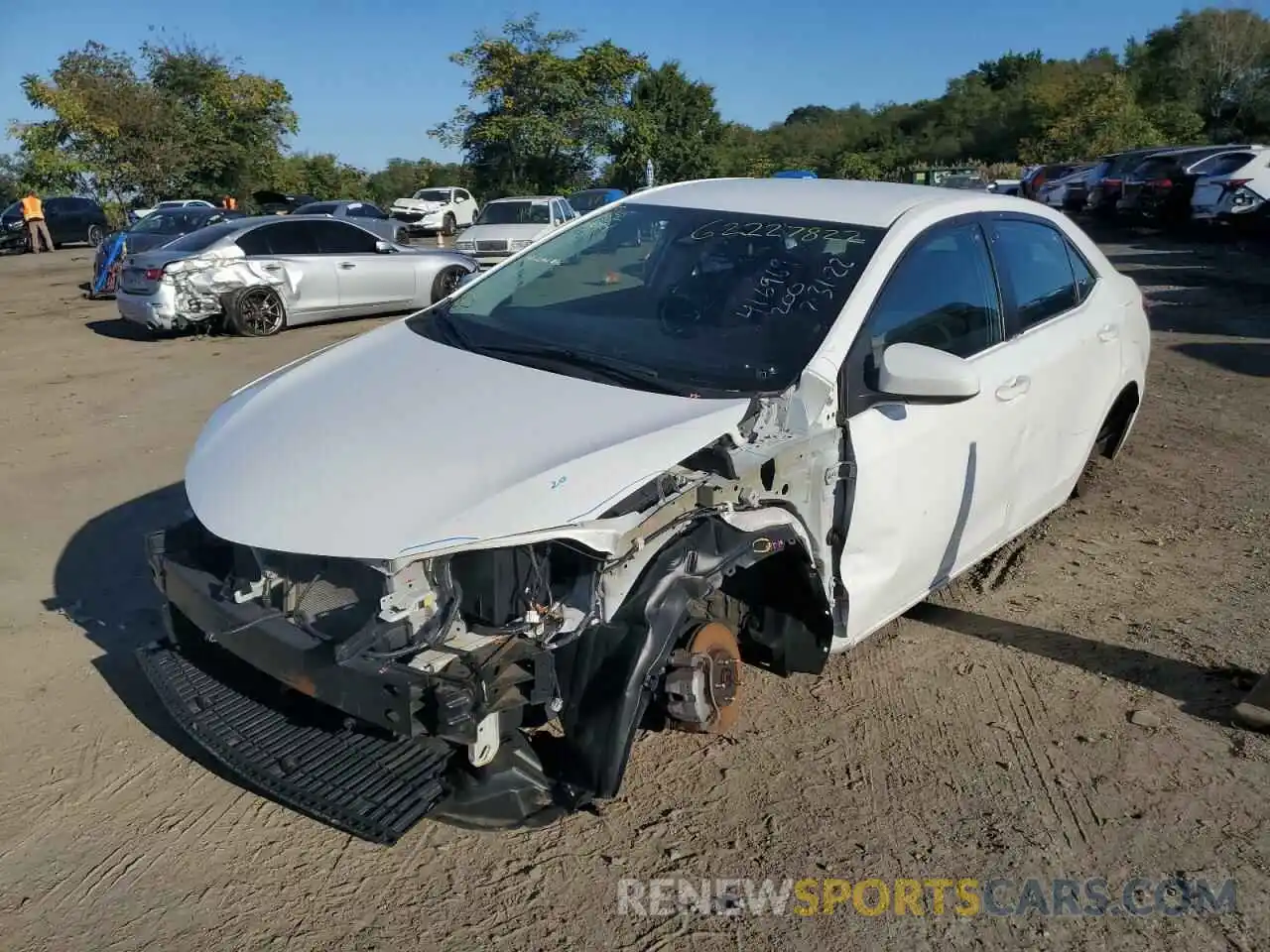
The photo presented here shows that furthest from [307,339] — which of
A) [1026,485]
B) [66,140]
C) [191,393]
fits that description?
[66,140]

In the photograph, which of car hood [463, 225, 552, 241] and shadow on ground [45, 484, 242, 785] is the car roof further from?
car hood [463, 225, 552, 241]

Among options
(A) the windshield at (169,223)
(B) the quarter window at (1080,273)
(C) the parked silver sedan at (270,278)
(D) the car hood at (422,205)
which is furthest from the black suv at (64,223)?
(B) the quarter window at (1080,273)

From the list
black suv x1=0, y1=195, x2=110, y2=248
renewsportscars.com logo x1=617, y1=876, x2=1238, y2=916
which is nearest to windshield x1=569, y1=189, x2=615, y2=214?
black suv x1=0, y1=195, x2=110, y2=248

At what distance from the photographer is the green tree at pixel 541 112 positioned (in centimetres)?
4094

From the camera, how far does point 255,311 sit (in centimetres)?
1211

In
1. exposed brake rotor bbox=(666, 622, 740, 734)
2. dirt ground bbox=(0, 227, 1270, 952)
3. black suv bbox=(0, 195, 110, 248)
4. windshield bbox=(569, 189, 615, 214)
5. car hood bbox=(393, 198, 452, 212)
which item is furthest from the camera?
car hood bbox=(393, 198, 452, 212)

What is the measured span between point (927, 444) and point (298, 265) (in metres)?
10.5

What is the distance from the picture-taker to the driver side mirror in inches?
127

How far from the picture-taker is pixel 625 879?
2.84m

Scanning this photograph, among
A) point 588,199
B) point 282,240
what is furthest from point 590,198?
point 282,240

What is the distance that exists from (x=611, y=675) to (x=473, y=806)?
539mm

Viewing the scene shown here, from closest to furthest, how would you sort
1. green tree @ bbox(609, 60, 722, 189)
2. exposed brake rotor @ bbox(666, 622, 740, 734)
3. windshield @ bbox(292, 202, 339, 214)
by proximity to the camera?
exposed brake rotor @ bbox(666, 622, 740, 734), windshield @ bbox(292, 202, 339, 214), green tree @ bbox(609, 60, 722, 189)

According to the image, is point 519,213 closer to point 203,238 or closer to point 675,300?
point 203,238

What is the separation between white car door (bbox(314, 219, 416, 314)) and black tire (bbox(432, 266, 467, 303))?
0.31 metres
